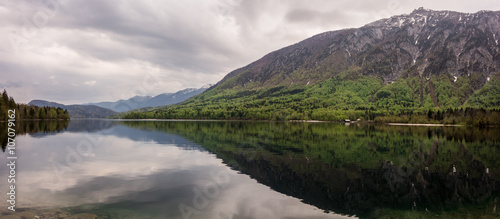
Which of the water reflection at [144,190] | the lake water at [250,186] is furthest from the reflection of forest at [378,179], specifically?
the water reflection at [144,190]

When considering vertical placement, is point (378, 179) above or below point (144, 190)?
below

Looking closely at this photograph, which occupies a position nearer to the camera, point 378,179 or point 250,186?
point 250,186

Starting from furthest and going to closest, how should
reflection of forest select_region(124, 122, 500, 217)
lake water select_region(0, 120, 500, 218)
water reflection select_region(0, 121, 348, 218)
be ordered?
reflection of forest select_region(124, 122, 500, 217)
lake water select_region(0, 120, 500, 218)
water reflection select_region(0, 121, 348, 218)

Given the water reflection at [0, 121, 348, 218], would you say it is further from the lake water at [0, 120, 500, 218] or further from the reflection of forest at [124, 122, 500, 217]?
the reflection of forest at [124, 122, 500, 217]

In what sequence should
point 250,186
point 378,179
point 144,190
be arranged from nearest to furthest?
point 144,190
point 250,186
point 378,179

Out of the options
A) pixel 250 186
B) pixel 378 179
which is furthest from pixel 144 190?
pixel 378 179

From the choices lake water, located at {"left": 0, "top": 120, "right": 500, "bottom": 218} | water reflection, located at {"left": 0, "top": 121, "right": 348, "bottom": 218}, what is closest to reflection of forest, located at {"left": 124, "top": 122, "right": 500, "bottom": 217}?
lake water, located at {"left": 0, "top": 120, "right": 500, "bottom": 218}

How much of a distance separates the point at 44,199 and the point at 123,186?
21.6 feet

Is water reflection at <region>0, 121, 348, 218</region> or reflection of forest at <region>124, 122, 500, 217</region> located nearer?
water reflection at <region>0, 121, 348, 218</region>

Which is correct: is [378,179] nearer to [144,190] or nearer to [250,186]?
[250,186]

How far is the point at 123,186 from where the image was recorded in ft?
92.4

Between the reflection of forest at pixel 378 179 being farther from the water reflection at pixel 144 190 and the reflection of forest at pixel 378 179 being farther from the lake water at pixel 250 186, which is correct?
the water reflection at pixel 144 190

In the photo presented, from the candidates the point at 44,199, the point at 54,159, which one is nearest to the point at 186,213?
the point at 44,199

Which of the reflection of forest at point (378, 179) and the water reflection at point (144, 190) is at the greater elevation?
the water reflection at point (144, 190)
